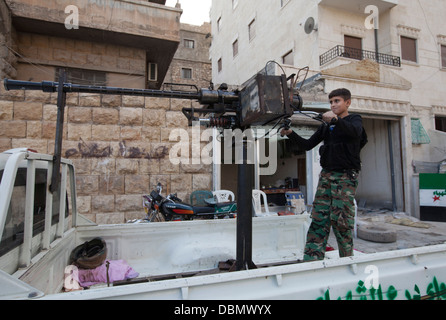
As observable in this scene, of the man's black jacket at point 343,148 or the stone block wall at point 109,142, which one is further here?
the stone block wall at point 109,142

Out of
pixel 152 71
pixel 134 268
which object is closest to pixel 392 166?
pixel 152 71

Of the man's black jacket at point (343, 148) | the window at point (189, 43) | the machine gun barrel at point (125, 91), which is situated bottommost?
the man's black jacket at point (343, 148)

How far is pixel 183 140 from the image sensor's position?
6688mm

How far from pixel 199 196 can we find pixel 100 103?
3251 millimetres

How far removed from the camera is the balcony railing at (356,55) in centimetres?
1277

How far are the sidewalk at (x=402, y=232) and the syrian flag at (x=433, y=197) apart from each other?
0.35m

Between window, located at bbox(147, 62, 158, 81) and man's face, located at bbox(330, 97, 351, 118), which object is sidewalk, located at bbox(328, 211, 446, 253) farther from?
window, located at bbox(147, 62, 158, 81)

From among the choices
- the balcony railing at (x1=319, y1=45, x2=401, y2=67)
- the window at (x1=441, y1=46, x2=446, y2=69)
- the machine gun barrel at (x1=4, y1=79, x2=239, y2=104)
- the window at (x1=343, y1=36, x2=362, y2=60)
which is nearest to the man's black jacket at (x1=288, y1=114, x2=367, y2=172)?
the machine gun barrel at (x1=4, y1=79, x2=239, y2=104)

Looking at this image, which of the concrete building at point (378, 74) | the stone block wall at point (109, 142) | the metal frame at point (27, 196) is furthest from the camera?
the concrete building at point (378, 74)

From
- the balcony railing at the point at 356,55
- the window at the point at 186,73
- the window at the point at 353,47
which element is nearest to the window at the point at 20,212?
the balcony railing at the point at 356,55

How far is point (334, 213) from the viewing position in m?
2.63

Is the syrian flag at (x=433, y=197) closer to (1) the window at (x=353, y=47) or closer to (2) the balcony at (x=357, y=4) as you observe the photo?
(1) the window at (x=353, y=47)
